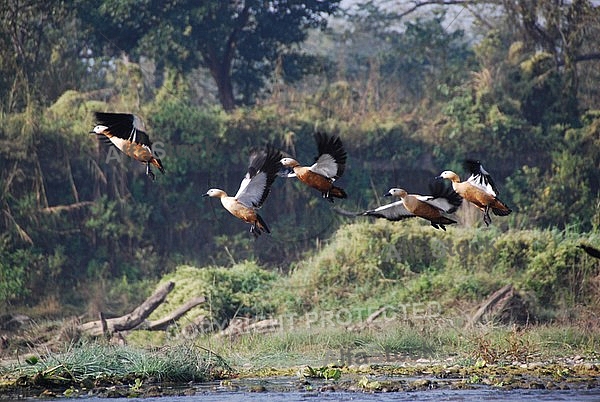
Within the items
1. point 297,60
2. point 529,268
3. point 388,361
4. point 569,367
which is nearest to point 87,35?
point 297,60

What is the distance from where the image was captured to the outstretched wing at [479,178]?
12.5 metres

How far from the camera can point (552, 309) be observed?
1969 centimetres

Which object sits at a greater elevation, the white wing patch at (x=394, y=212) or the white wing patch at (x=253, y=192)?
the white wing patch at (x=253, y=192)

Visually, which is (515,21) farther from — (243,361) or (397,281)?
(243,361)

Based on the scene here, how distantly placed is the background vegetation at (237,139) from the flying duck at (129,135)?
27.9ft

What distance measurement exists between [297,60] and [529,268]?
10.5 metres

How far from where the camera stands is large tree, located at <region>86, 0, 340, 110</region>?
1073 inches

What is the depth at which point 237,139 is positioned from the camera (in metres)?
26.1

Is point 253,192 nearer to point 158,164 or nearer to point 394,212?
point 158,164

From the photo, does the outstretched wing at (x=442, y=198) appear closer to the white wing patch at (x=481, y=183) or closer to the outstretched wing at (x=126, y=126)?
the white wing patch at (x=481, y=183)

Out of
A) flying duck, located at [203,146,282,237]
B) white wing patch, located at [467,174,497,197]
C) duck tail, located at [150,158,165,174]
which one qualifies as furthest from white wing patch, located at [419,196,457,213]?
duck tail, located at [150,158,165,174]

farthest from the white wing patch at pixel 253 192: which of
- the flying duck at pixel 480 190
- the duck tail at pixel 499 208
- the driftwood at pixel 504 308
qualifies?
the driftwood at pixel 504 308

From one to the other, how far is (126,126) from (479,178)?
4011 mm

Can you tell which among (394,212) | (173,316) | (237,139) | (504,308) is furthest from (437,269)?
(394,212)
